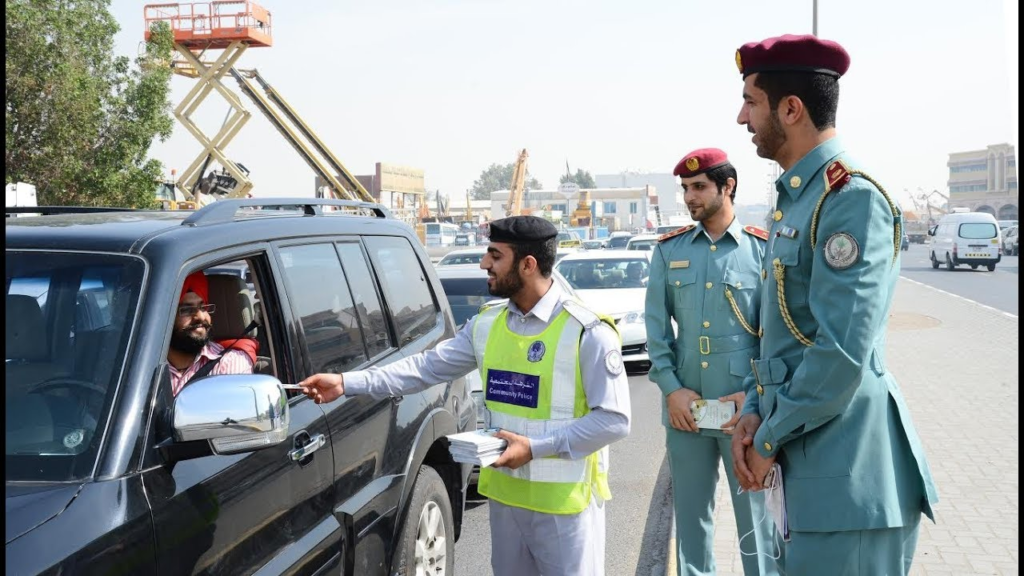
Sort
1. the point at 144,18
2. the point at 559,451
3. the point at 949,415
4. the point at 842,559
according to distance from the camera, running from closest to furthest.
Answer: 1. the point at 842,559
2. the point at 559,451
3. the point at 949,415
4. the point at 144,18

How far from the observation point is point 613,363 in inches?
123

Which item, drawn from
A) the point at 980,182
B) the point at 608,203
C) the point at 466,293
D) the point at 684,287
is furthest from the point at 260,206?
the point at 980,182

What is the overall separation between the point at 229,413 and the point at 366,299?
1657mm

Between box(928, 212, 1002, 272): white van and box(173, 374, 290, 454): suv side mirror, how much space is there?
36305 mm

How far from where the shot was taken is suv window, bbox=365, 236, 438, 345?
426 centimetres

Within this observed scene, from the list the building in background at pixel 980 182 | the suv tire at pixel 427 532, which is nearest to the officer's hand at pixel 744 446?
the suv tire at pixel 427 532

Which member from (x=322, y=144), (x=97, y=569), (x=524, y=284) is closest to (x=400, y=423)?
(x=524, y=284)

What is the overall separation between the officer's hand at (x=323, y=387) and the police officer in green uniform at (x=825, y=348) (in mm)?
1342

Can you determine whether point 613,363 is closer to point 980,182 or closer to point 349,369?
point 349,369

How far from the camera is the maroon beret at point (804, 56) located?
2521 mm

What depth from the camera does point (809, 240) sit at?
8.14ft

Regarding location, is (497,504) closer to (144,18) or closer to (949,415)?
(949,415)

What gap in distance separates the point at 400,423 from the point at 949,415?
649 centimetres

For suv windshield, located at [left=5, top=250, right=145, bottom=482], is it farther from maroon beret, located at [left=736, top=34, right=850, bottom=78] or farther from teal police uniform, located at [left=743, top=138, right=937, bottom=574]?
maroon beret, located at [left=736, top=34, right=850, bottom=78]
